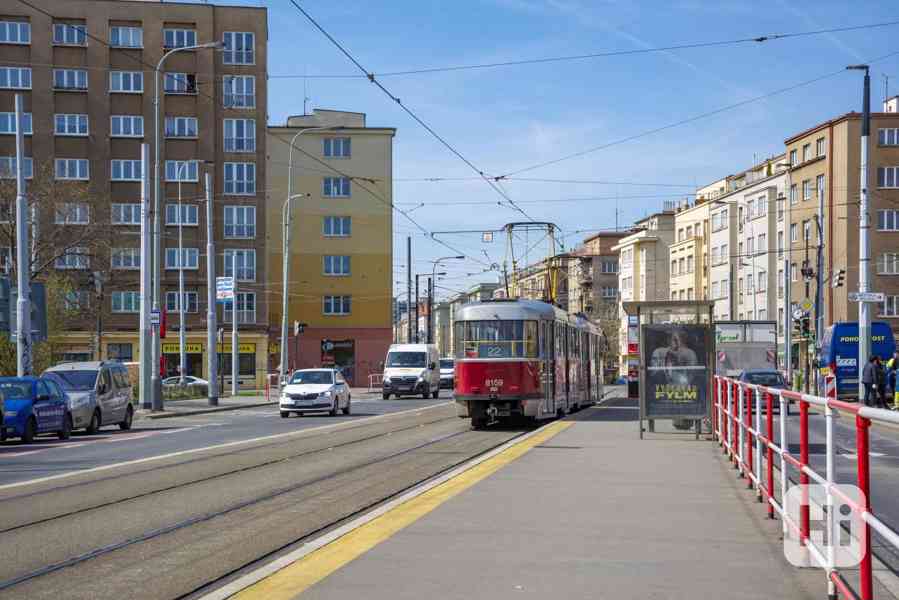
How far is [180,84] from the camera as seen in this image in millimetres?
72312

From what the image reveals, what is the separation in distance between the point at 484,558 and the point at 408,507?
10.6 ft

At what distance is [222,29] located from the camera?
72.4 meters

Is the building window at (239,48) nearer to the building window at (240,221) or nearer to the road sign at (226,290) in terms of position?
the building window at (240,221)

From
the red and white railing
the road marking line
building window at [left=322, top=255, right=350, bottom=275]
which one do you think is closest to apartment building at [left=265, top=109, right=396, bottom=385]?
building window at [left=322, top=255, right=350, bottom=275]

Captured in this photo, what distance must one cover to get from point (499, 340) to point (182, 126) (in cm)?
4839

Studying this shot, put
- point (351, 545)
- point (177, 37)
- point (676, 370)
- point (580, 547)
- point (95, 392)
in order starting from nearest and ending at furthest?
point (580, 547) < point (351, 545) < point (676, 370) < point (95, 392) < point (177, 37)

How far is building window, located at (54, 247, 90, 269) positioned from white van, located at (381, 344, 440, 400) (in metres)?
13.9

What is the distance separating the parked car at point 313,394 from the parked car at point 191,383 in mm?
18675

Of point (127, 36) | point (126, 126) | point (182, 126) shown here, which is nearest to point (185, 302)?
point (182, 126)

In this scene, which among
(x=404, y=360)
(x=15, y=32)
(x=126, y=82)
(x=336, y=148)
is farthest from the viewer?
(x=336, y=148)

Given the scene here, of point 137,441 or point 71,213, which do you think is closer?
point 137,441

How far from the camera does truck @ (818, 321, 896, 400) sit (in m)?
Result: 49.5

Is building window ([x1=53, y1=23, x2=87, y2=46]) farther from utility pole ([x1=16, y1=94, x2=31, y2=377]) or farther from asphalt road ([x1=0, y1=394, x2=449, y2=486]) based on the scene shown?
utility pole ([x1=16, y1=94, x2=31, y2=377])

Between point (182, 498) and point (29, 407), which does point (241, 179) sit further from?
point (182, 498)
